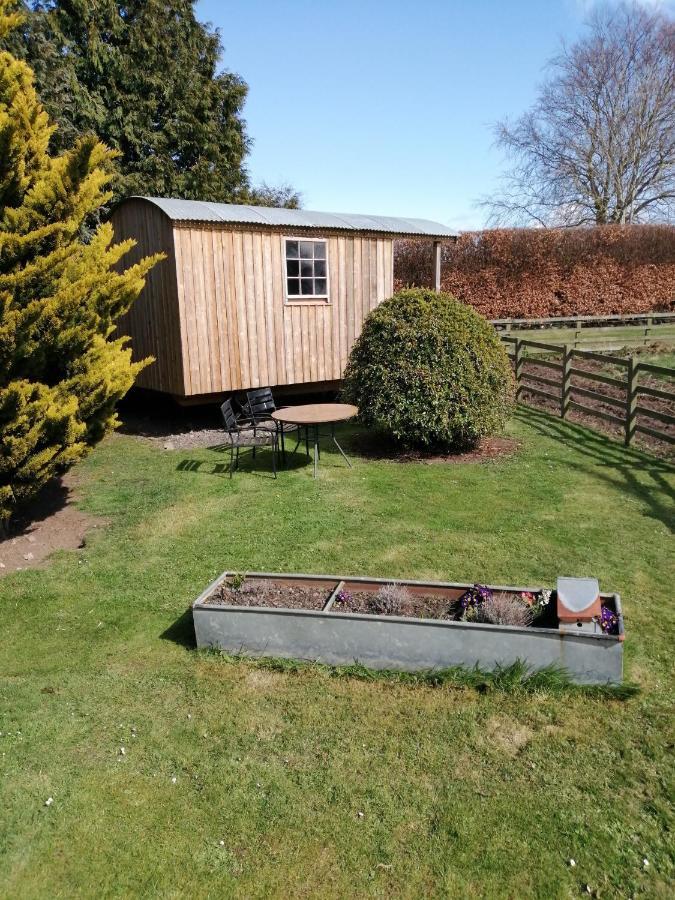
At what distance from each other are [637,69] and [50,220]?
28.9 m

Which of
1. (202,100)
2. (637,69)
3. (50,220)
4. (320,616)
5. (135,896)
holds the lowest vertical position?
(135,896)

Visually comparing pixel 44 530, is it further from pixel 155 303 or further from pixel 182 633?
pixel 155 303

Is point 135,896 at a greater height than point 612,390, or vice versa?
point 612,390

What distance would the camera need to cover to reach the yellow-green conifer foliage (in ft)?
19.7

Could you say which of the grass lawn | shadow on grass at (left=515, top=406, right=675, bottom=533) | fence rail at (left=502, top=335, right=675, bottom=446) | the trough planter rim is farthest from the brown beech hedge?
the trough planter rim

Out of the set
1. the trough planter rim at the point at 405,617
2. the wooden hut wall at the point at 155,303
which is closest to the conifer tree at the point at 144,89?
the wooden hut wall at the point at 155,303

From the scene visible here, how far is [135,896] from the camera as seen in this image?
2711mm

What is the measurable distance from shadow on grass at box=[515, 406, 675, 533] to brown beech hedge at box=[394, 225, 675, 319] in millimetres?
9181

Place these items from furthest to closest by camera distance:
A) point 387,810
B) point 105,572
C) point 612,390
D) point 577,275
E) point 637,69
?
point 637,69 < point 577,275 < point 612,390 < point 105,572 < point 387,810

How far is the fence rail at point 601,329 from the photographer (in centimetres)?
1739

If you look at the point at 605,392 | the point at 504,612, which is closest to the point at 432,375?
the point at 605,392

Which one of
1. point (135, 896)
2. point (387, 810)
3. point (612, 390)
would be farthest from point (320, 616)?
point (612, 390)

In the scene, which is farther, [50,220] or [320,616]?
[50,220]

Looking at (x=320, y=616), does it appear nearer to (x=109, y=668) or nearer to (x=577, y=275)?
(x=109, y=668)
